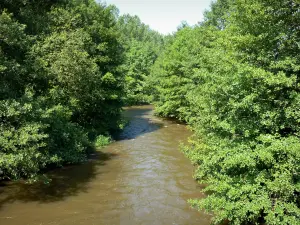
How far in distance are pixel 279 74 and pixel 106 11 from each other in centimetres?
1896

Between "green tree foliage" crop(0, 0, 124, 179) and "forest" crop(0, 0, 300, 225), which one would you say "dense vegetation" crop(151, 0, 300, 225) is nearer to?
"forest" crop(0, 0, 300, 225)

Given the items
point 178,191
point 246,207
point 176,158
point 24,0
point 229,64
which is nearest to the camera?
point 246,207

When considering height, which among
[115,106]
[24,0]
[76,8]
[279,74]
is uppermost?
[76,8]

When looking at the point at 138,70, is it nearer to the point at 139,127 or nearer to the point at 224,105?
the point at 139,127

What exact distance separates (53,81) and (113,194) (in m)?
8.18

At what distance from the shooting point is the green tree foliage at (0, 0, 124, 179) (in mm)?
12523

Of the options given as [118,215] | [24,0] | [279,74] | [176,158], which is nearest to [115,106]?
[176,158]

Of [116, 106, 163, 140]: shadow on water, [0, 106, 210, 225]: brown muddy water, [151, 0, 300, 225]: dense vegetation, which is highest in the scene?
[151, 0, 300, 225]: dense vegetation

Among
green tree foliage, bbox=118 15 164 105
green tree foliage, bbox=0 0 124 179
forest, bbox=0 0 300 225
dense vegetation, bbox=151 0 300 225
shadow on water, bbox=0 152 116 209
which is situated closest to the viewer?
dense vegetation, bbox=151 0 300 225

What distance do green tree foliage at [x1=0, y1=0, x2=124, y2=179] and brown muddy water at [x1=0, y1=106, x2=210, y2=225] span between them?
116 centimetres

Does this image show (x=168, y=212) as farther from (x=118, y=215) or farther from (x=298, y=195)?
(x=298, y=195)

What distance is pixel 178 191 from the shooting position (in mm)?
14258

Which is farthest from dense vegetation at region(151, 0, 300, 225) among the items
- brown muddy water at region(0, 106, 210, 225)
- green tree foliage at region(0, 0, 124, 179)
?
green tree foliage at region(0, 0, 124, 179)

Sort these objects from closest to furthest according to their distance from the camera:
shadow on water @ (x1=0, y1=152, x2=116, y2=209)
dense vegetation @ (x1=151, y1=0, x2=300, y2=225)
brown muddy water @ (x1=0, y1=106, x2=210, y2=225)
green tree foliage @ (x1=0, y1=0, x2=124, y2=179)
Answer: dense vegetation @ (x1=151, y1=0, x2=300, y2=225) → brown muddy water @ (x1=0, y1=106, x2=210, y2=225) → green tree foliage @ (x1=0, y1=0, x2=124, y2=179) → shadow on water @ (x1=0, y1=152, x2=116, y2=209)
